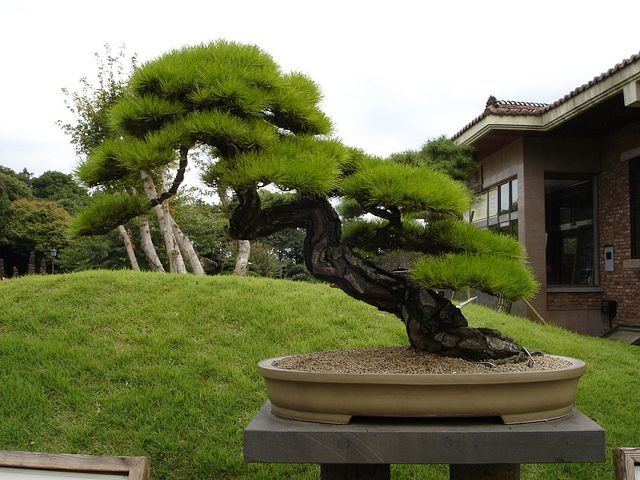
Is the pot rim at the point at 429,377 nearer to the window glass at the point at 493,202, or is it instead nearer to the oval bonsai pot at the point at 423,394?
the oval bonsai pot at the point at 423,394

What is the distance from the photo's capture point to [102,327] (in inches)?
142

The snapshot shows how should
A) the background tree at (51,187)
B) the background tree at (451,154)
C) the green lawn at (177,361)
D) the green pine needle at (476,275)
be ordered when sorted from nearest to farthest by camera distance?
the green pine needle at (476,275) < the green lawn at (177,361) < the background tree at (451,154) < the background tree at (51,187)

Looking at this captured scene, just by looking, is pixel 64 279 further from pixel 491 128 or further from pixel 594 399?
pixel 491 128

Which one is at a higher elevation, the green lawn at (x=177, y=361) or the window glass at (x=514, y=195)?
the window glass at (x=514, y=195)

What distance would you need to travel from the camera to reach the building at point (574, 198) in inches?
244

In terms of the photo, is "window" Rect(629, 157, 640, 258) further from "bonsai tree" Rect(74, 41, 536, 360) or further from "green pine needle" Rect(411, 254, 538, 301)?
"green pine needle" Rect(411, 254, 538, 301)

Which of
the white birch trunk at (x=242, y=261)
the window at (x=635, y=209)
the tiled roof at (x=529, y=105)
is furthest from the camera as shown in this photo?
the white birch trunk at (x=242, y=261)

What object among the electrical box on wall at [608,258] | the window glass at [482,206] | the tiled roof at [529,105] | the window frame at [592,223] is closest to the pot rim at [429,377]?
the tiled roof at [529,105]

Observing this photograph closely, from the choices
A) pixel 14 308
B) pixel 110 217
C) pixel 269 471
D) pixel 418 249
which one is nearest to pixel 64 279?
pixel 14 308

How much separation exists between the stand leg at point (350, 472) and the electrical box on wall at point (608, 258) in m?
5.99

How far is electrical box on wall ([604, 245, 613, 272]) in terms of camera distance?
258 inches

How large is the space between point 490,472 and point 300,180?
0.85 metres

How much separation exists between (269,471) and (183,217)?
403 inches

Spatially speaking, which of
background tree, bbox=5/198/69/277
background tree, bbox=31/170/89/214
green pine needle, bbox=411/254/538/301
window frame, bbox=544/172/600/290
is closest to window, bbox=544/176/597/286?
window frame, bbox=544/172/600/290
